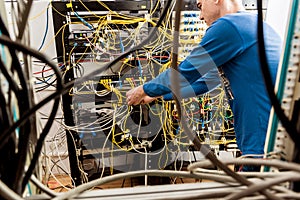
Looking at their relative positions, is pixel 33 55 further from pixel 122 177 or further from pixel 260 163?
pixel 260 163

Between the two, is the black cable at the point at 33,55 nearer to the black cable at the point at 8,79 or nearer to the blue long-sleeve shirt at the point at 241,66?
the black cable at the point at 8,79

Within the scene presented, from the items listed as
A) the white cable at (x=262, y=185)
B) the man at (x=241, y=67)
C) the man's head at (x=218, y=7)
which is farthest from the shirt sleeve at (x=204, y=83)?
the white cable at (x=262, y=185)

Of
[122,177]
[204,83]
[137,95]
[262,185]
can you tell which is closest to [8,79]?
[122,177]

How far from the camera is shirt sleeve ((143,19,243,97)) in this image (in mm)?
1324

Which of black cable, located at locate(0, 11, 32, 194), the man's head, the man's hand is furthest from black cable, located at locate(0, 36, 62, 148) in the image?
the man's head

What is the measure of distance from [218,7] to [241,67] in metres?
0.46

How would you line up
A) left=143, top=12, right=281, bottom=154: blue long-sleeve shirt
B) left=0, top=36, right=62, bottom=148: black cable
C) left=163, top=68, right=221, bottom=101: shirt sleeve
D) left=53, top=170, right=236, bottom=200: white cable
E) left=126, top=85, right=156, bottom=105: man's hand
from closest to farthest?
left=0, top=36, right=62, bottom=148: black cable, left=53, top=170, right=236, bottom=200: white cable, left=143, top=12, right=281, bottom=154: blue long-sleeve shirt, left=126, top=85, right=156, bottom=105: man's hand, left=163, top=68, right=221, bottom=101: shirt sleeve

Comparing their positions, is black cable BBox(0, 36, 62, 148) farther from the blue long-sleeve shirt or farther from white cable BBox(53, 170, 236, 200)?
the blue long-sleeve shirt

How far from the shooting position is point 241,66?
1344 mm

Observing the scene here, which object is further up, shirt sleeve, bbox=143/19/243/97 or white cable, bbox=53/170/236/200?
shirt sleeve, bbox=143/19/243/97

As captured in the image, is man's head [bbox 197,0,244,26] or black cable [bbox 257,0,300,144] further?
man's head [bbox 197,0,244,26]

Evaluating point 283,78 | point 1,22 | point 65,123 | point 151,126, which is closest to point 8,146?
point 1,22

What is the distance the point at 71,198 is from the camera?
0.47 meters

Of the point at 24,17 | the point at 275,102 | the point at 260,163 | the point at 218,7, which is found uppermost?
the point at 218,7
